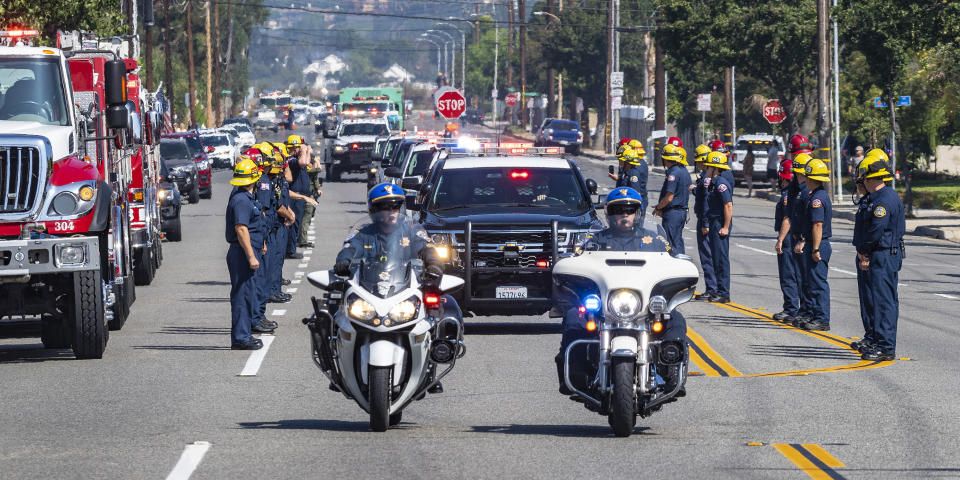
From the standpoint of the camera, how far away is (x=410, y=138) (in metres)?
35.6

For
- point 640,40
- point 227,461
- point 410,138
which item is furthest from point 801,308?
point 640,40

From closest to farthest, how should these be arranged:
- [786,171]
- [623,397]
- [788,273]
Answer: [623,397]
[788,273]
[786,171]

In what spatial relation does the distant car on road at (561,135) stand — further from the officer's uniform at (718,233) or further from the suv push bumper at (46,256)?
the suv push bumper at (46,256)

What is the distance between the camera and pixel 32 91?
16.0 metres

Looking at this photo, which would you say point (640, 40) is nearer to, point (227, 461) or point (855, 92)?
point (855, 92)

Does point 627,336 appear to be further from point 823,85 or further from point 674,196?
point 823,85

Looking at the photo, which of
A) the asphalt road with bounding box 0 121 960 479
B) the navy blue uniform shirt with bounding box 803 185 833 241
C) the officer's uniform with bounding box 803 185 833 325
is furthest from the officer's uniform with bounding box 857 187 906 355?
the officer's uniform with bounding box 803 185 833 325

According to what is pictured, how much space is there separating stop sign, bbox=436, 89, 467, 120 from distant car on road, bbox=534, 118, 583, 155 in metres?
25.0

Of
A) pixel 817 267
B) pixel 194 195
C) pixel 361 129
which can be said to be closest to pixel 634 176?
pixel 817 267

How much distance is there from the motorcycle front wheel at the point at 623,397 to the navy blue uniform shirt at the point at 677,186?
10190 mm

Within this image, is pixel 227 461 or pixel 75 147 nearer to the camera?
pixel 227 461

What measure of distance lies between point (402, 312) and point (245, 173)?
535 cm

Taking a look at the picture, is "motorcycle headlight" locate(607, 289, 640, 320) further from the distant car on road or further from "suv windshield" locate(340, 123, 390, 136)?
the distant car on road

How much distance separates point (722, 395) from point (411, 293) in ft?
10.3
